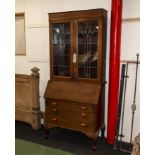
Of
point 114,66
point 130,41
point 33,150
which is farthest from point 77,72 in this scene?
point 33,150

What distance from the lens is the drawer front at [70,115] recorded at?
123 inches

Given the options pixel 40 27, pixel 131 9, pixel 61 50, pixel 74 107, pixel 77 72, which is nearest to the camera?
pixel 131 9

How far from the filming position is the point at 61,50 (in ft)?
11.4

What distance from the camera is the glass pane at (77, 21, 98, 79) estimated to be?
10.4 feet

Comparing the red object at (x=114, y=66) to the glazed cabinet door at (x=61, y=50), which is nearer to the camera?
the red object at (x=114, y=66)

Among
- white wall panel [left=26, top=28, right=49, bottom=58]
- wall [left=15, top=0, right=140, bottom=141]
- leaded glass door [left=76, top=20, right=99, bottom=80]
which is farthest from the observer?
white wall panel [left=26, top=28, right=49, bottom=58]

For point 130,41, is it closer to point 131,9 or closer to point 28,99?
point 131,9

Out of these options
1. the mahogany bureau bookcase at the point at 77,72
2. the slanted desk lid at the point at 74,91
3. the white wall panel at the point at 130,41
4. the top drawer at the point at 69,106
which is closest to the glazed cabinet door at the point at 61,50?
the mahogany bureau bookcase at the point at 77,72

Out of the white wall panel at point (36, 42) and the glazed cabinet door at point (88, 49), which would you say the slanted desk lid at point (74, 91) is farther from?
the white wall panel at point (36, 42)

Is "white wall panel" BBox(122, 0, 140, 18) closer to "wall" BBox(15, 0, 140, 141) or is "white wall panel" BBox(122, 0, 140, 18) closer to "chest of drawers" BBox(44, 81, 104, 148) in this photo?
"wall" BBox(15, 0, 140, 141)

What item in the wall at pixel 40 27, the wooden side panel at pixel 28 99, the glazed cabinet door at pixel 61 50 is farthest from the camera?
the wooden side panel at pixel 28 99

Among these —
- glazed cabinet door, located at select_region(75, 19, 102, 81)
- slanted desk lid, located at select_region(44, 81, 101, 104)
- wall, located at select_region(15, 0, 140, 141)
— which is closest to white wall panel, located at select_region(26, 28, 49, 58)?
wall, located at select_region(15, 0, 140, 141)

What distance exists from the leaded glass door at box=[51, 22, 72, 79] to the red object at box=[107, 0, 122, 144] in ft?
2.14

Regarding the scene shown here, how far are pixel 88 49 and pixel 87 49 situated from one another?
2cm
